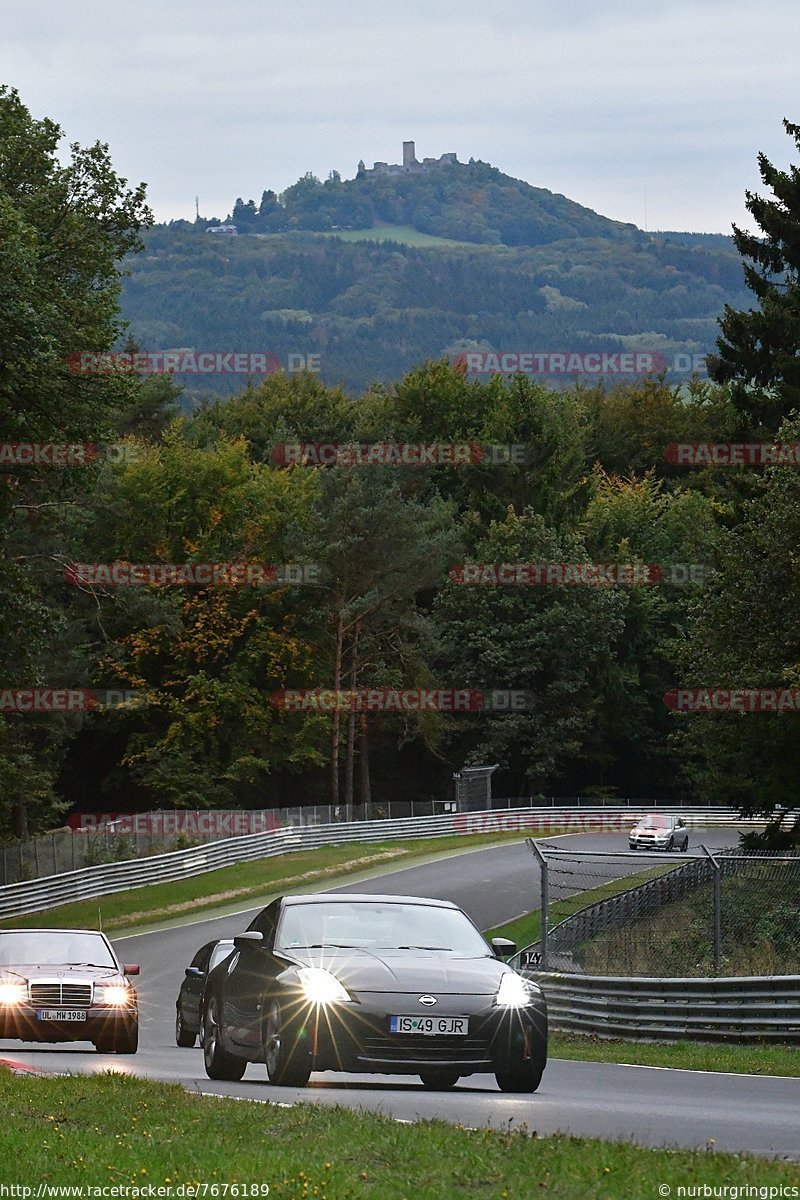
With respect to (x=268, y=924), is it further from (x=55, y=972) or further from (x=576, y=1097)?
(x=55, y=972)

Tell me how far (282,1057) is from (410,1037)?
1.05m

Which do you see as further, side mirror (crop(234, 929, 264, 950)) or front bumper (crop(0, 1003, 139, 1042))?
front bumper (crop(0, 1003, 139, 1042))

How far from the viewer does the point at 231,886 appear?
51.4 m

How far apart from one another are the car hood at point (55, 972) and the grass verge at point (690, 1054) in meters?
4.70

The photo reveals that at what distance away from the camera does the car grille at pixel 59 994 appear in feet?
59.9

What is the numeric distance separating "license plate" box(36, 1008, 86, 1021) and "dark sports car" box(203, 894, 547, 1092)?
219 inches

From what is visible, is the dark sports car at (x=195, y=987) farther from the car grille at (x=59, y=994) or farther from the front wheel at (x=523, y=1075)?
the front wheel at (x=523, y=1075)

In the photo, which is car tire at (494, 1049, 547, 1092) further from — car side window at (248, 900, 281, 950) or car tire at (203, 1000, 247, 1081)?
car tire at (203, 1000, 247, 1081)

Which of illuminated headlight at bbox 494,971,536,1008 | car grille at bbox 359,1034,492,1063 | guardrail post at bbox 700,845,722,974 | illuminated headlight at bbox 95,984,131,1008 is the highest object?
illuminated headlight at bbox 494,971,536,1008

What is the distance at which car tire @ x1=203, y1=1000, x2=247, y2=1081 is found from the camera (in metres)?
13.5

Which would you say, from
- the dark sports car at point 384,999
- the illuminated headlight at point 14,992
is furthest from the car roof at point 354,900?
the illuminated headlight at point 14,992

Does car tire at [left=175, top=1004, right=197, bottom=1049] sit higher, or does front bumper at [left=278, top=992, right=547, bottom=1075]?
front bumper at [left=278, top=992, right=547, bottom=1075]

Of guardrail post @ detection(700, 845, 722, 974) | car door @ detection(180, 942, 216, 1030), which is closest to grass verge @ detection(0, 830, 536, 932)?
car door @ detection(180, 942, 216, 1030)

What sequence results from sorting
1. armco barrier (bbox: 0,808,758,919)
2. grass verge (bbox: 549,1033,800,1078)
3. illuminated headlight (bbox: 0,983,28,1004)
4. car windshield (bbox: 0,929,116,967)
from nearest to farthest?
grass verge (bbox: 549,1033,800,1078) < illuminated headlight (bbox: 0,983,28,1004) < car windshield (bbox: 0,929,116,967) < armco barrier (bbox: 0,808,758,919)
